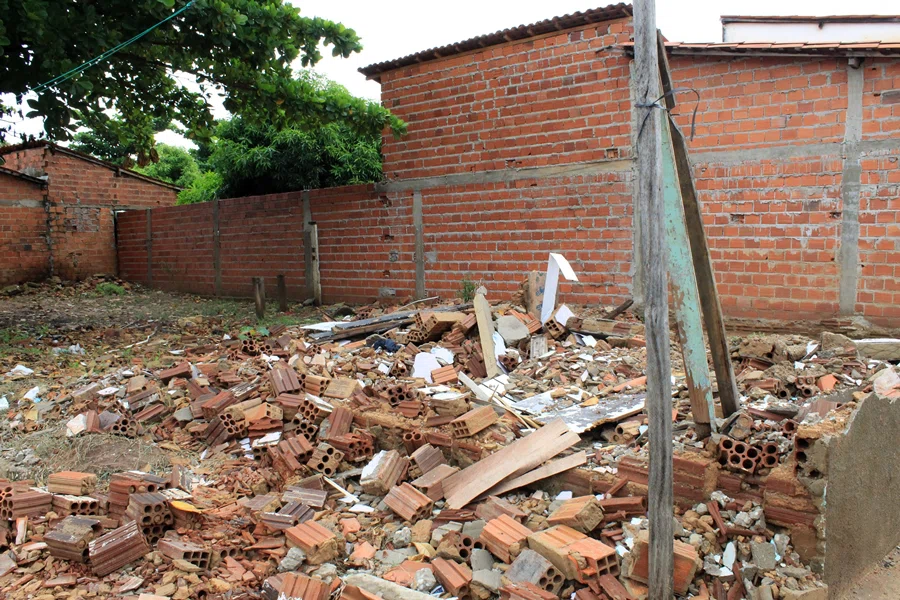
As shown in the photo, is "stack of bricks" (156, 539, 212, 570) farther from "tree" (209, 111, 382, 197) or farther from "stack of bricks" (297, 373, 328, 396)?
"tree" (209, 111, 382, 197)

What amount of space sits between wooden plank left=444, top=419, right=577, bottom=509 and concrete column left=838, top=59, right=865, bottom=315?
14.9 feet

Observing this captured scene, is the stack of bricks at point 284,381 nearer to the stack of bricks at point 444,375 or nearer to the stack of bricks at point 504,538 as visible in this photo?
the stack of bricks at point 444,375

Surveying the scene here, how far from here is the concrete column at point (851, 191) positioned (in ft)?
22.0

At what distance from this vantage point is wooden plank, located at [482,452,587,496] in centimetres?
405

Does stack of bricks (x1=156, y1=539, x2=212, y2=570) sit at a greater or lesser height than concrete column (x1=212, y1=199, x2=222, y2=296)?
lesser

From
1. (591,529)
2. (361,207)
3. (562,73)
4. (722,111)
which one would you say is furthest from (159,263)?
(591,529)

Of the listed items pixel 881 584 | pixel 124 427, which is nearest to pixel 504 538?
pixel 881 584

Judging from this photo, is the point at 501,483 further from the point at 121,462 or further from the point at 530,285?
→ the point at 530,285

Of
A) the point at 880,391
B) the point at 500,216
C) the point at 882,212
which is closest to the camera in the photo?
the point at 880,391

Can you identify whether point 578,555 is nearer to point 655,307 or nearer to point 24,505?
point 655,307

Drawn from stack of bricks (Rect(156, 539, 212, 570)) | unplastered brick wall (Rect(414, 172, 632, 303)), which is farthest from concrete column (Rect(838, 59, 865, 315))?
stack of bricks (Rect(156, 539, 212, 570))

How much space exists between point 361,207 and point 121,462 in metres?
6.67

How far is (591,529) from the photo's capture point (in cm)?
354

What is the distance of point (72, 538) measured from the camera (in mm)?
3709
